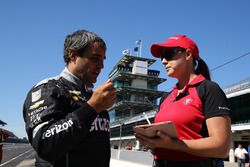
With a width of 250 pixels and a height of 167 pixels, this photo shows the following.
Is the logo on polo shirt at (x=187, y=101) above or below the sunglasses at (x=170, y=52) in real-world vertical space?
below

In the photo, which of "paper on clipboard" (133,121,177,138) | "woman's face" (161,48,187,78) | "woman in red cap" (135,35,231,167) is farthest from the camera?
"woman's face" (161,48,187,78)

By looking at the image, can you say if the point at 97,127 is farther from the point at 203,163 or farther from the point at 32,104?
the point at 203,163

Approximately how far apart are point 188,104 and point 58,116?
1.13 meters

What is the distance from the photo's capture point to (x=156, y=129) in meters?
2.38

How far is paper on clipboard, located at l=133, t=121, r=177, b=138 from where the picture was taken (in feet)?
7.60

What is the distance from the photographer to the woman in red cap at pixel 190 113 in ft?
8.00

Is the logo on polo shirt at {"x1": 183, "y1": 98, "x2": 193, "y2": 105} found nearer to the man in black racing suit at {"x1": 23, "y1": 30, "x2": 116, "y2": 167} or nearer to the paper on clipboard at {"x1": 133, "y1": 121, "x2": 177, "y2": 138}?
the paper on clipboard at {"x1": 133, "y1": 121, "x2": 177, "y2": 138}

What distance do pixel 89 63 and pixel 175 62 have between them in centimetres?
85

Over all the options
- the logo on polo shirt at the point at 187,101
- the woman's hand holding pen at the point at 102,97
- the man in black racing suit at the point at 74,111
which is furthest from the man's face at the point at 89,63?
the logo on polo shirt at the point at 187,101

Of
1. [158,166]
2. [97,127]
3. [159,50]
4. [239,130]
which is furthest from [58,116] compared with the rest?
[239,130]

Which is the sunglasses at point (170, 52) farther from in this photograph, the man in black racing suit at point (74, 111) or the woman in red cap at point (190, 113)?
the man in black racing suit at point (74, 111)

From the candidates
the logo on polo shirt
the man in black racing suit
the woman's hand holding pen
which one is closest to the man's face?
the man in black racing suit

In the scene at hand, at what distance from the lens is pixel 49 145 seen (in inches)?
78.7

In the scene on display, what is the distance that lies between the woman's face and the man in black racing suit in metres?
0.67
